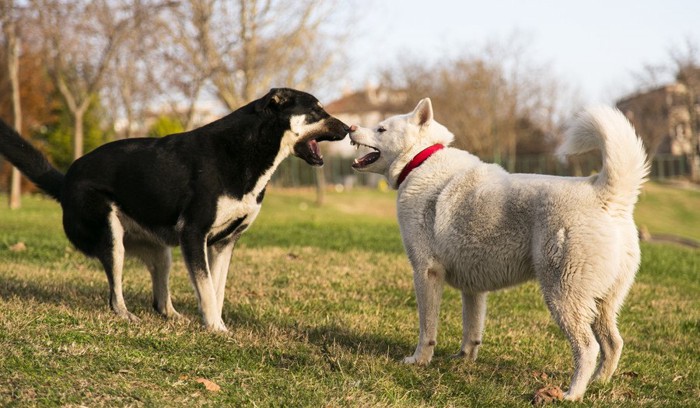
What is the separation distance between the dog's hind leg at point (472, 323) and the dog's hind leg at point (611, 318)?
37.4 inches

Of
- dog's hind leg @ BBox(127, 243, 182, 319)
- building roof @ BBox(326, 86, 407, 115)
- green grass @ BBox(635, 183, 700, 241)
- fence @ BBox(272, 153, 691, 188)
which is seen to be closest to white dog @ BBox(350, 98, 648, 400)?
dog's hind leg @ BBox(127, 243, 182, 319)

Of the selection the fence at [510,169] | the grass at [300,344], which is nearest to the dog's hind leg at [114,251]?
the grass at [300,344]

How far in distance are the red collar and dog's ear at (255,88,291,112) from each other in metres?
1.19

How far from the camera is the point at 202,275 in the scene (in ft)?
20.0

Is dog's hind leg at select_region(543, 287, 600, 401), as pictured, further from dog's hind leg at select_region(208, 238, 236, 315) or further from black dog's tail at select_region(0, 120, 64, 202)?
black dog's tail at select_region(0, 120, 64, 202)

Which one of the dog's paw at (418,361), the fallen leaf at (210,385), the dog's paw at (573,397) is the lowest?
the dog's paw at (573,397)

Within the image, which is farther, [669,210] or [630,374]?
[669,210]

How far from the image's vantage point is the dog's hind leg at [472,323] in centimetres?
609

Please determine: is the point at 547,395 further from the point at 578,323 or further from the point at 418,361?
the point at 418,361

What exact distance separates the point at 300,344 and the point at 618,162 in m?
2.68

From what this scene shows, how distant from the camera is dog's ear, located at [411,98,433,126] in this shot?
616 cm

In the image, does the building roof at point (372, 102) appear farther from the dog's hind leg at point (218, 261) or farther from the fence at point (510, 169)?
the dog's hind leg at point (218, 261)

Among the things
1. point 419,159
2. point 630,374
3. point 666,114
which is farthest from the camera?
point 666,114

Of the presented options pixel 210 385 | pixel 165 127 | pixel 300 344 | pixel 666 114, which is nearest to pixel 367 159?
pixel 300 344
